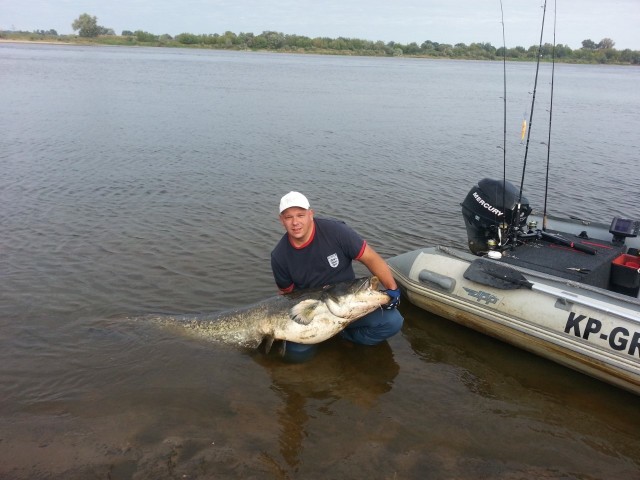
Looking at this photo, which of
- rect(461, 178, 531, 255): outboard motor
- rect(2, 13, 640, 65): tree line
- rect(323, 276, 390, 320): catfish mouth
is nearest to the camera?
rect(323, 276, 390, 320): catfish mouth

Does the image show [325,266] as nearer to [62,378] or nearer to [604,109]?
[62,378]

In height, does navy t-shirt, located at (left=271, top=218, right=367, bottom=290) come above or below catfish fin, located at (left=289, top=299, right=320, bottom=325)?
above

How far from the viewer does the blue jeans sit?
5238 mm

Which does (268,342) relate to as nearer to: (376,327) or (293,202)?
(376,327)

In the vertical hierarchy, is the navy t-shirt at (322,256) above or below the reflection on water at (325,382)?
above

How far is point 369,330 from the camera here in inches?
210

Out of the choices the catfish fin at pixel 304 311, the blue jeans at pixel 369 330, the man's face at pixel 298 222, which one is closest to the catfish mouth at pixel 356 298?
the catfish fin at pixel 304 311

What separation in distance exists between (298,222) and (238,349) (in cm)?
173

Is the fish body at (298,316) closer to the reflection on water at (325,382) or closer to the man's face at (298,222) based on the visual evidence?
the reflection on water at (325,382)

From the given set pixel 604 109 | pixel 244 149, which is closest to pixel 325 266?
pixel 244 149

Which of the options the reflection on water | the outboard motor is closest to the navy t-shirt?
the reflection on water

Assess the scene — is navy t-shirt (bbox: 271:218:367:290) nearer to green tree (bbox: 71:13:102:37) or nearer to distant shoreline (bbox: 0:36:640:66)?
distant shoreline (bbox: 0:36:640:66)

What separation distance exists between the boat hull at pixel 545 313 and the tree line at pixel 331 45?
9108cm

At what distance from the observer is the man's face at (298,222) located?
466 centimetres
